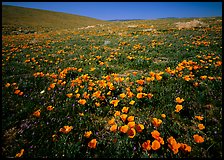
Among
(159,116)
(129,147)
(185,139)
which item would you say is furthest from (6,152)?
(185,139)

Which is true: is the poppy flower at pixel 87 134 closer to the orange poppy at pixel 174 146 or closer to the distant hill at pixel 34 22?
the orange poppy at pixel 174 146

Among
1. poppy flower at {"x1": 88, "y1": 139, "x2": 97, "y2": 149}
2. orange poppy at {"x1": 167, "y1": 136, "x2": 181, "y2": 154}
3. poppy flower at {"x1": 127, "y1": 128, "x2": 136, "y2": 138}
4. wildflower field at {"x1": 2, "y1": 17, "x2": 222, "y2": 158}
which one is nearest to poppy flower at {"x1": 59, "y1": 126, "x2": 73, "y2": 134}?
wildflower field at {"x1": 2, "y1": 17, "x2": 222, "y2": 158}

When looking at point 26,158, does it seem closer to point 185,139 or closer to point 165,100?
point 185,139

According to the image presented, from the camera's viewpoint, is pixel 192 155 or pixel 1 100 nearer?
pixel 192 155

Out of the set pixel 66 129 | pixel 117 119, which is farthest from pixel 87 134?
pixel 117 119

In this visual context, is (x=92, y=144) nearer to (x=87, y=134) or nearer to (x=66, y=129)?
(x=87, y=134)

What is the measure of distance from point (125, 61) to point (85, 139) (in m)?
5.18

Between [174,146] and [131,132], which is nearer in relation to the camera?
[174,146]

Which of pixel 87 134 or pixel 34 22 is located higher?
pixel 34 22

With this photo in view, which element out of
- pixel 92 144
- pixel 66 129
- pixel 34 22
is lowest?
pixel 92 144

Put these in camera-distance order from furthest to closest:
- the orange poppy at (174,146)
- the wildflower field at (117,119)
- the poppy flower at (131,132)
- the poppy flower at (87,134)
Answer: the poppy flower at (87,134)
the poppy flower at (131,132)
the wildflower field at (117,119)
the orange poppy at (174,146)

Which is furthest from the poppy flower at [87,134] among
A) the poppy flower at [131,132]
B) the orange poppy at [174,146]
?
the orange poppy at [174,146]

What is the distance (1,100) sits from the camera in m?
4.11

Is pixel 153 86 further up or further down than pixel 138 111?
further up
